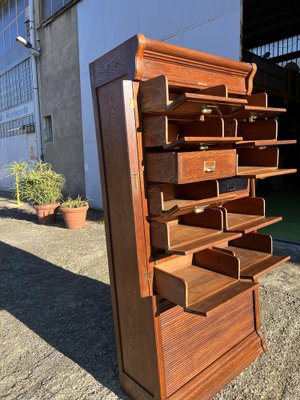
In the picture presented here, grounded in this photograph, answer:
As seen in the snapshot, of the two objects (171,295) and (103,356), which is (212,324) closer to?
(171,295)

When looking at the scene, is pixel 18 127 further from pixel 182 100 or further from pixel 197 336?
pixel 182 100

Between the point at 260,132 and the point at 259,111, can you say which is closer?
the point at 259,111

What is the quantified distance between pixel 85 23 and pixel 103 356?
773cm

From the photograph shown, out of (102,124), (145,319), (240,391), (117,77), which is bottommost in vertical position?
(240,391)

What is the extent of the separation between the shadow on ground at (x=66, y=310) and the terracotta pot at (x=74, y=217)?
1.88 meters

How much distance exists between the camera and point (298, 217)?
662cm

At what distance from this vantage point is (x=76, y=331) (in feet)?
9.16

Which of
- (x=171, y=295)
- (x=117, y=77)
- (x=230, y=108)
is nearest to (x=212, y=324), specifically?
(x=171, y=295)

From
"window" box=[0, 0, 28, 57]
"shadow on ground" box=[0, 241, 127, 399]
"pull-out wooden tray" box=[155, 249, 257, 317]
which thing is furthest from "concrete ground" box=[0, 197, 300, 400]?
"window" box=[0, 0, 28, 57]

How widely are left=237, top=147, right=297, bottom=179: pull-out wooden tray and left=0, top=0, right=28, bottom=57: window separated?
11.5 meters

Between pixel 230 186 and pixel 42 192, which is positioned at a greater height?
pixel 230 186

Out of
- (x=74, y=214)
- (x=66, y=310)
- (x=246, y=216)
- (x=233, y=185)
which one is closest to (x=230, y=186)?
(x=233, y=185)

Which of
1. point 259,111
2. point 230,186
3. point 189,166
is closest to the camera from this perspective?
point 189,166

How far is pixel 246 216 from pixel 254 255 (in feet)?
0.86
